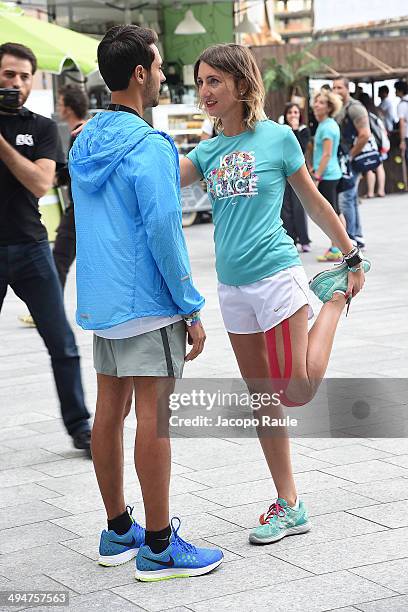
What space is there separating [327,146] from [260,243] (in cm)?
869

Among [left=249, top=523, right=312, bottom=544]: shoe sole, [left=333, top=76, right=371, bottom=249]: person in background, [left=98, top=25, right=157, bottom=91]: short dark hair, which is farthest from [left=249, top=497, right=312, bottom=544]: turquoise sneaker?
[left=333, top=76, right=371, bottom=249]: person in background

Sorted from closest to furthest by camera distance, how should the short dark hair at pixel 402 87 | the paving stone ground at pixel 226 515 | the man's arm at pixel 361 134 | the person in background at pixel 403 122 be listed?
1. the paving stone ground at pixel 226 515
2. the man's arm at pixel 361 134
3. the person in background at pixel 403 122
4. the short dark hair at pixel 402 87

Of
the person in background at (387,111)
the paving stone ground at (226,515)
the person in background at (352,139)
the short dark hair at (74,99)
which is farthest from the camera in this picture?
the person in background at (387,111)

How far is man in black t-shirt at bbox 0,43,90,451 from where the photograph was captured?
5.41 metres

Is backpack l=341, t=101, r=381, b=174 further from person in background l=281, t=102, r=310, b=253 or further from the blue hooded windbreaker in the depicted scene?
the blue hooded windbreaker

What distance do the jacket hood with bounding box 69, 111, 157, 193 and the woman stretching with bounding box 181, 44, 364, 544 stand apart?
1.51ft

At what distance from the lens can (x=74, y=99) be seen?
9117 mm

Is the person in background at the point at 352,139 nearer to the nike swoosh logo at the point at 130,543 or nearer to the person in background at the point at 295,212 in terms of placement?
the person in background at the point at 295,212

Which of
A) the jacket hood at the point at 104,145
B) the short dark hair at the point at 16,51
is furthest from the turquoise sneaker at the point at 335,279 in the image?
the short dark hair at the point at 16,51

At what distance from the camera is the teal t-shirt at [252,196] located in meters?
4.14

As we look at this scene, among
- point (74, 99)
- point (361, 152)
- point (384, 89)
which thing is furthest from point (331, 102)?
point (384, 89)

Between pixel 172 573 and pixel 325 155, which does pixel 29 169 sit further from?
pixel 325 155

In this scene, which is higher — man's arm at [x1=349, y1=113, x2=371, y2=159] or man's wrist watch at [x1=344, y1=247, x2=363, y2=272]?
man's arm at [x1=349, y1=113, x2=371, y2=159]

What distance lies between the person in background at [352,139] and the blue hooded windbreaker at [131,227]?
9.64m
